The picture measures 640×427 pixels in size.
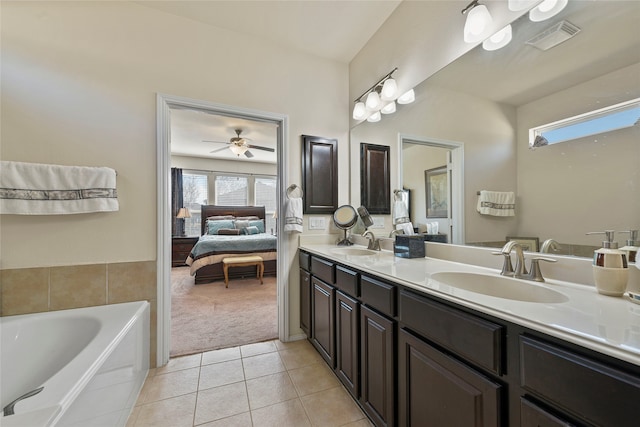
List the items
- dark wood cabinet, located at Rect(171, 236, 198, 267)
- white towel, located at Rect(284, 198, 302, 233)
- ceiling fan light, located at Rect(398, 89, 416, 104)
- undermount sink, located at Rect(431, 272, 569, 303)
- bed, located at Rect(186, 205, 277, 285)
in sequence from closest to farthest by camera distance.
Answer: undermount sink, located at Rect(431, 272, 569, 303)
ceiling fan light, located at Rect(398, 89, 416, 104)
white towel, located at Rect(284, 198, 302, 233)
bed, located at Rect(186, 205, 277, 285)
dark wood cabinet, located at Rect(171, 236, 198, 267)

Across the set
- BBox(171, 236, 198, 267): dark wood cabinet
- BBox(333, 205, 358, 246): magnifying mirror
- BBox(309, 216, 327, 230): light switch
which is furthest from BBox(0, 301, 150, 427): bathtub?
BBox(171, 236, 198, 267): dark wood cabinet

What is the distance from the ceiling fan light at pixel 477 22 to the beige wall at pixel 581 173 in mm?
499

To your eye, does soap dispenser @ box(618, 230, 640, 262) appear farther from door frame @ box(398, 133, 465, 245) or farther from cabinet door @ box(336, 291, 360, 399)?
cabinet door @ box(336, 291, 360, 399)

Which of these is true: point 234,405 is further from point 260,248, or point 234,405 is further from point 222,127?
point 222,127

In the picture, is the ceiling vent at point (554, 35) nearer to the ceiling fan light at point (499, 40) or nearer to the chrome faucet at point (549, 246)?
the ceiling fan light at point (499, 40)

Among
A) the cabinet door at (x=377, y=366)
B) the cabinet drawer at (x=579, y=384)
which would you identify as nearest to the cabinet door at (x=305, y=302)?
the cabinet door at (x=377, y=366)

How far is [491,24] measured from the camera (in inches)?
51.9

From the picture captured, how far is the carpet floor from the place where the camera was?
2304 mm

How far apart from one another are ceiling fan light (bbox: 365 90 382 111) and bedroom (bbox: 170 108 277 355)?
4.45 ft

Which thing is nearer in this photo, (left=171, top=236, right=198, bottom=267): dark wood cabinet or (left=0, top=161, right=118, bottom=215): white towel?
(left=0, top=161, right=118, bottom=215): white towel

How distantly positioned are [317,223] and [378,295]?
1.30 metres

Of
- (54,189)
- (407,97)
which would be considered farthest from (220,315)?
(407,97)

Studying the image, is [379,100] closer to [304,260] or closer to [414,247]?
[414,247]

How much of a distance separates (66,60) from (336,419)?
9.44 ft
